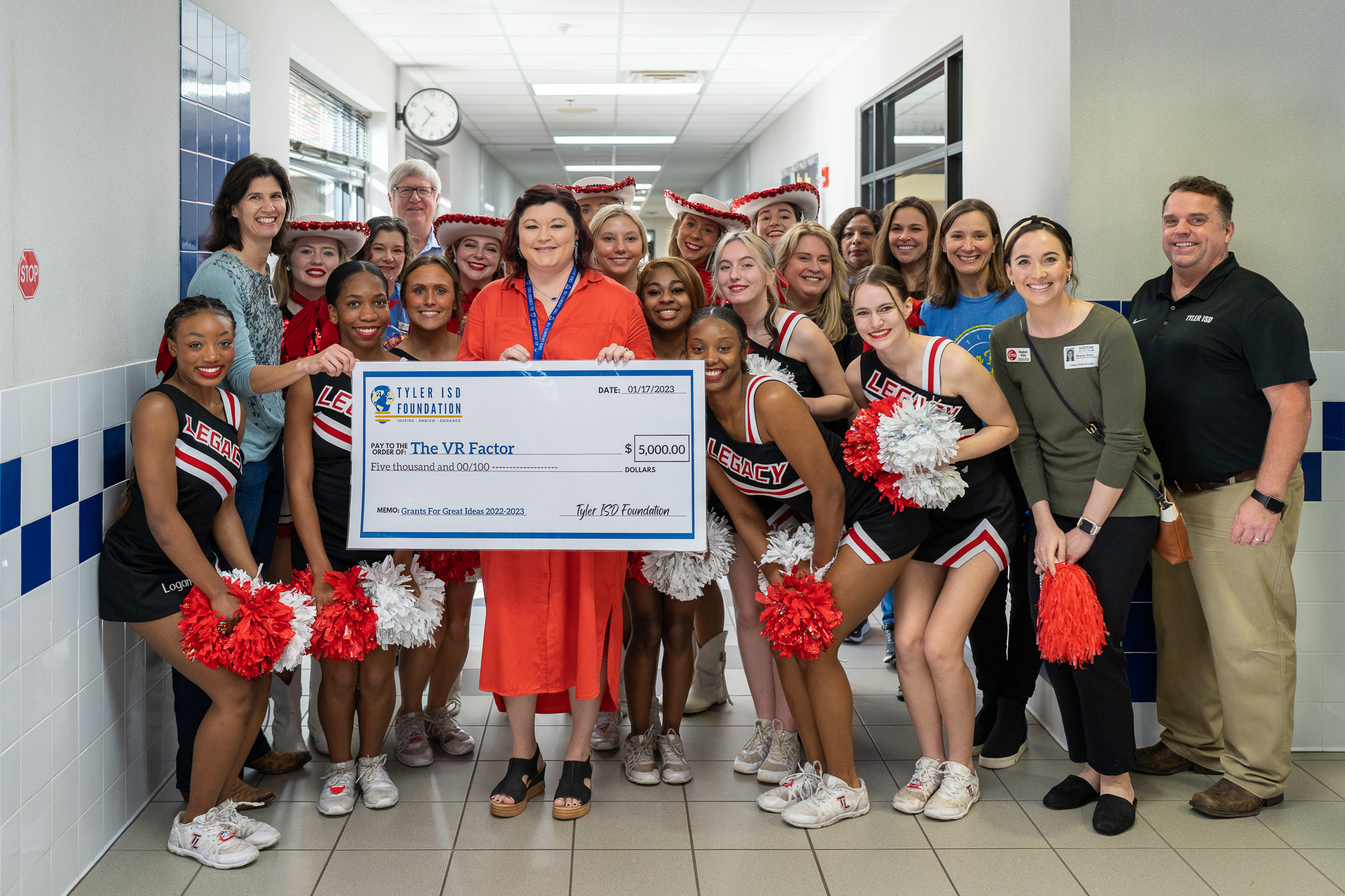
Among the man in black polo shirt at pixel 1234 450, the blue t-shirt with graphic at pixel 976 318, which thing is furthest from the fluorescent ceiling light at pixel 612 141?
the man in black polo shirt at pixel 1234 450

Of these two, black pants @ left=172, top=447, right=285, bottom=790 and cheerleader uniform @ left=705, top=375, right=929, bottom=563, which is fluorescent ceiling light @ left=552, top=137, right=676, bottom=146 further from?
cheerleader uniform @ left=705, top=375, right=929, bottom=563

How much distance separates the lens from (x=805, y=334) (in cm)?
297

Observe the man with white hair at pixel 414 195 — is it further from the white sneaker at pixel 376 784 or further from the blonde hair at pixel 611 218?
the white sneaker at pixel 376 784

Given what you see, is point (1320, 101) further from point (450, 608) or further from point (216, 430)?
point (216, 430)

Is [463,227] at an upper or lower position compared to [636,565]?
upper

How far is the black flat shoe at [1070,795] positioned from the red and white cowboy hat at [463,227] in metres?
2.60

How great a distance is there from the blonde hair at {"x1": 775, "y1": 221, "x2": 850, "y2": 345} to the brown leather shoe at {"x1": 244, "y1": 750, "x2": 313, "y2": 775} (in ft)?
6.97

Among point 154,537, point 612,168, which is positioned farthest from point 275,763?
point 612,168

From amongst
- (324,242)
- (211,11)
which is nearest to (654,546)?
(324,242)

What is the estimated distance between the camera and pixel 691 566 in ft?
9.55

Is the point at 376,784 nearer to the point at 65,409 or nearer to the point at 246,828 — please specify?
the point at 246,828

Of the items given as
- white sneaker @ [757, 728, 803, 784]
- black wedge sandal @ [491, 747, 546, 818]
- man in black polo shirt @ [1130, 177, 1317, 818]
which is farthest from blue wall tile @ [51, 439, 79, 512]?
man in black polo shirt @ [1130, 177, 1317, 818]

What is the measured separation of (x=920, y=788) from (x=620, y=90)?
7.35 meters

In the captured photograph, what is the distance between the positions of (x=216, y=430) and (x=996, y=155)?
3.32 metres
